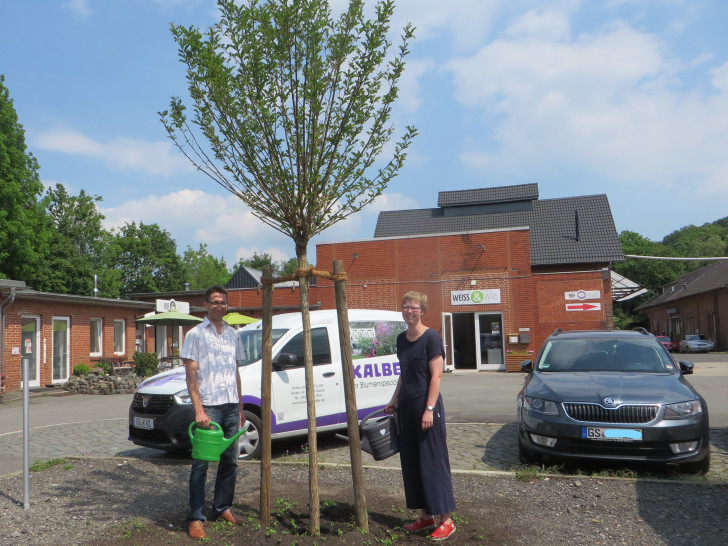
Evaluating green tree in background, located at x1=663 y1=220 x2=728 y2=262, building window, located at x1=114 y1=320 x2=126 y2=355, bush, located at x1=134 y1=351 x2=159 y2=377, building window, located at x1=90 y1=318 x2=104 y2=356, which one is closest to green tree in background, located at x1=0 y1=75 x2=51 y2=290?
building window, located at x1=114 y1=320 x2=126 y2=355

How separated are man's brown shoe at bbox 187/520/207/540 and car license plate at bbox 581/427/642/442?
12.4 feet

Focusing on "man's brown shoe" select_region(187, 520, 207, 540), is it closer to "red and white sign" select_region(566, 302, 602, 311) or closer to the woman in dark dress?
the woman in dark dress

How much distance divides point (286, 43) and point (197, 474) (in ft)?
10.6

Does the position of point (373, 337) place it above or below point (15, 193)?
below

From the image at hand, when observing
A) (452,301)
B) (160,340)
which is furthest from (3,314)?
(452,301)

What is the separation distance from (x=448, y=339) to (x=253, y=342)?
64.1 feet

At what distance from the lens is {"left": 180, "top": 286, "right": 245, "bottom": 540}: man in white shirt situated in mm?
4777

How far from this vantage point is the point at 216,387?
492 cm

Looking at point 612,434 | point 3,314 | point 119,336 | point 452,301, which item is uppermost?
point 452,301

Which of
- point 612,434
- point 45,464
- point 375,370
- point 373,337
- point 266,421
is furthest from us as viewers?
point 373,337

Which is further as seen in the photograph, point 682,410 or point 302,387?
point 302,387

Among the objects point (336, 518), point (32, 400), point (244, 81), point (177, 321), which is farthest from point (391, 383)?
point (177, 321)

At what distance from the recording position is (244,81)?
15.5ft

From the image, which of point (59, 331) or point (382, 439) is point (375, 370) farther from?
point (59, 331)
